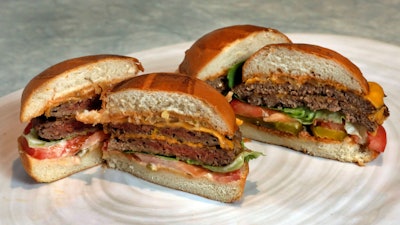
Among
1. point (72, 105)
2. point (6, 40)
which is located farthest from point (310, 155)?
point (6, 40)

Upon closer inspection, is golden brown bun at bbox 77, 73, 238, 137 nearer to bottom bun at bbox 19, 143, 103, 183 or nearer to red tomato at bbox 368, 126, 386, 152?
bottom bun at bbox 19, 143, 103, 183

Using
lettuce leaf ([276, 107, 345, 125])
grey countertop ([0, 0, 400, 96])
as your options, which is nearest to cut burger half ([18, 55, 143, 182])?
lettuce leaf ([276, 107, 345, 125])

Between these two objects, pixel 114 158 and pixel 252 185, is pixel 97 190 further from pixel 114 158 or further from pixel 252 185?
pixel 252 185

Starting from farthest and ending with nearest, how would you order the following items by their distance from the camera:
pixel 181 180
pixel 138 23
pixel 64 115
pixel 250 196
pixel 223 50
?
1. pixel 138 23
2. pixel 223 50
3. pixel 64 115
4. pixel 181 180
5. pixel 250 196

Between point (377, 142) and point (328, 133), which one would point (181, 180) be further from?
point (377, 142)

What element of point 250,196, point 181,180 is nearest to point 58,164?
point 181,180

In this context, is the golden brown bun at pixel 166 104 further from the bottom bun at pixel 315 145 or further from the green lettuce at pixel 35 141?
the bottom bun at pixel 315 145

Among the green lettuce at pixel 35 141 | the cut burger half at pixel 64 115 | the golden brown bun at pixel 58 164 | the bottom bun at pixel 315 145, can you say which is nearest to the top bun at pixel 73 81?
the cut burger half at pixel 64 115
